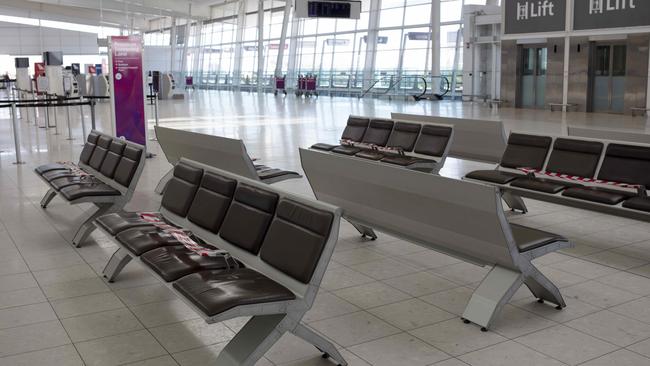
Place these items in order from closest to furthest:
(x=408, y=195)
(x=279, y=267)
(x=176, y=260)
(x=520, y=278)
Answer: (x=279, y=267) < (x=176, y=260) < (x=520, y=278) < (x=408, y=195)

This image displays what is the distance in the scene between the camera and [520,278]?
161 inches

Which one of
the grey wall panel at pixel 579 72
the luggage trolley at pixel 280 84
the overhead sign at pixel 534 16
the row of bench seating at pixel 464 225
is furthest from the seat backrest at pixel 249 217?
the luggage trolley at pixel 280 84

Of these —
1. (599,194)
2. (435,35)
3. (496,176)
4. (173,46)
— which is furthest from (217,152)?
(173,46)

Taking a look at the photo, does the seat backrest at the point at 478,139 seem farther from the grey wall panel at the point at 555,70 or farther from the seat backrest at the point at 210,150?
the grey wall panel at the point at 555,70

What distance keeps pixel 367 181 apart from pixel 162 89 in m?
25.7

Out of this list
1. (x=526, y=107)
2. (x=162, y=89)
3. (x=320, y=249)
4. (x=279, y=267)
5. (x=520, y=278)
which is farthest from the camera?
(x=162, y=89)

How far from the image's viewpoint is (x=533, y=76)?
890 inches

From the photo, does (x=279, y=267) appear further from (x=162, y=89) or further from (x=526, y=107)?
(x=162, y=89)

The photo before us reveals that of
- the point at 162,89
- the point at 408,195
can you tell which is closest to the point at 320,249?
the point at 408,195

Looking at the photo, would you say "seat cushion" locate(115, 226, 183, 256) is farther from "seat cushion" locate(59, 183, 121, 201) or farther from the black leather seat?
the black leather seat

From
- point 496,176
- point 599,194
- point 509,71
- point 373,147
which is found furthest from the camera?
point 509,71

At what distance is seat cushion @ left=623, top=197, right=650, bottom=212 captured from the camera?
5.09 meters

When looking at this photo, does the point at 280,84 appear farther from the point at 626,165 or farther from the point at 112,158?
the point at 626,165

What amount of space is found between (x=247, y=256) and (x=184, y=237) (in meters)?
0.61
